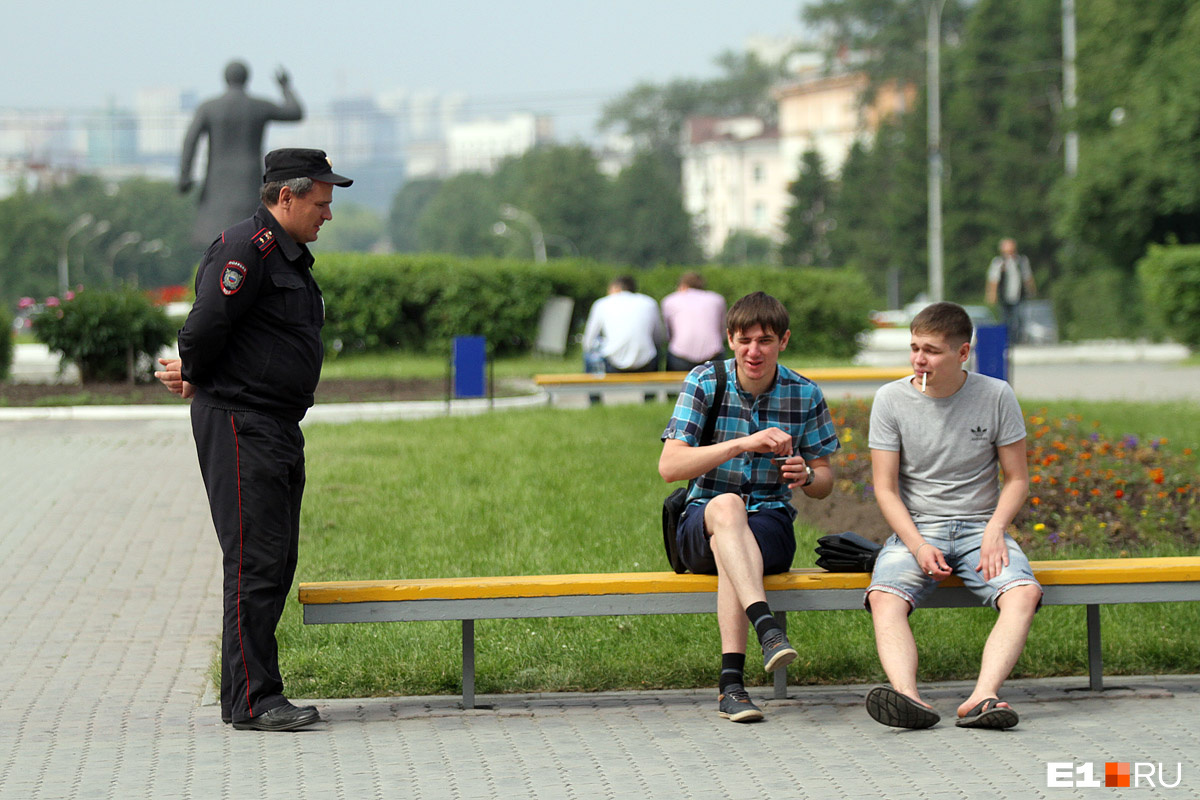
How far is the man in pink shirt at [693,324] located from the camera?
14.3 meters

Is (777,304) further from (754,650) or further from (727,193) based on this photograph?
(727,193)

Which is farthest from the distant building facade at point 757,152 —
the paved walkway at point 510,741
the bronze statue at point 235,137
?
the paved walkway at point 510,741

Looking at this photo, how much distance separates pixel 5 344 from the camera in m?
21.3

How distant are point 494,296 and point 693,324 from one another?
9.99 metres

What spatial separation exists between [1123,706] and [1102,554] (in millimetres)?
2313

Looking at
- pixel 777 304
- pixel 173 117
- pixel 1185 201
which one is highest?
pixel 173 117

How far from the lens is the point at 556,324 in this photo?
24062mm

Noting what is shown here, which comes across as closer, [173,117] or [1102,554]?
[1102,554]

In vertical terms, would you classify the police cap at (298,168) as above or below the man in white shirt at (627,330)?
above

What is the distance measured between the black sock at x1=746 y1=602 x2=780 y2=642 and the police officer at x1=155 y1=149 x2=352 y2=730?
1.48 metres

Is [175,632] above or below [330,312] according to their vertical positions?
below

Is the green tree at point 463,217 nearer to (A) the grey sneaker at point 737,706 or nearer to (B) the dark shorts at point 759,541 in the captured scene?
(B) the dark shorts at point 759,541

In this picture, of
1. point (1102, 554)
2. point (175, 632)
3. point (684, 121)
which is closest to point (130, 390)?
point (175, 632)

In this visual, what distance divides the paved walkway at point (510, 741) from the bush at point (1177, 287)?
23000 mm
